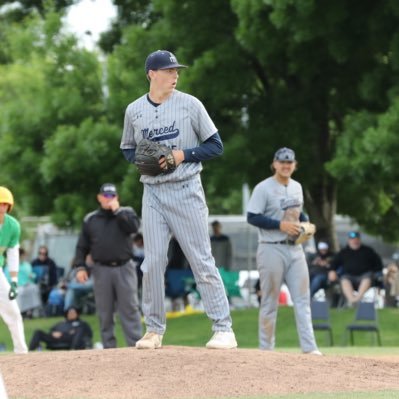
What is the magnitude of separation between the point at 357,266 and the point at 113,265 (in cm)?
981

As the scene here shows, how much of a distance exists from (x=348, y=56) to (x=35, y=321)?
996 cm

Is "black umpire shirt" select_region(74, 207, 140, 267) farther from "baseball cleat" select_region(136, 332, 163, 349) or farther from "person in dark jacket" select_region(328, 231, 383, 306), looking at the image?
"person in dark jacket" select_region(328, 231, 383, 306)

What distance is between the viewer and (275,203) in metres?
13.3

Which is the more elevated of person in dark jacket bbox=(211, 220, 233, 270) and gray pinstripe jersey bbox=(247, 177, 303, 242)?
gray pinstripe jersey bbox=(247, 177, 303, 242)

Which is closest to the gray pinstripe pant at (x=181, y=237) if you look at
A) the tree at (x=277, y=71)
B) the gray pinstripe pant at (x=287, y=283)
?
the gray pinstripe pant at (x=287, y=283)

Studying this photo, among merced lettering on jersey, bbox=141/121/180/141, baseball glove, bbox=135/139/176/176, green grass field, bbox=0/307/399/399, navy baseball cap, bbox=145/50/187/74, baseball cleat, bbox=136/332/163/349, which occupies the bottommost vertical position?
green grass field, bbox=0/307/399/399

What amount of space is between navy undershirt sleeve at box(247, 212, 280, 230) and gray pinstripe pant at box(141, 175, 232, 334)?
9.35ft

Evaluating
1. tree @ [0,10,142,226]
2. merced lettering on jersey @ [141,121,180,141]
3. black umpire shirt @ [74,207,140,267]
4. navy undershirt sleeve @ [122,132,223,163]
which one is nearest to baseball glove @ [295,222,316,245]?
black umpire shirt @ [74,207,140,267]

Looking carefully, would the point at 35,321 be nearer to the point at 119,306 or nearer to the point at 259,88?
the point at 259,88

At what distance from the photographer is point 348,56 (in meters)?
23.5

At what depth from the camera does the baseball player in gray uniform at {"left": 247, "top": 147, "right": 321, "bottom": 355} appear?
13125 millimetres

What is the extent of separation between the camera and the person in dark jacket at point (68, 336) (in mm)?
20141

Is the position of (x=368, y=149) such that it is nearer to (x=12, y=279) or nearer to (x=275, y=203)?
(x=275, y=203)

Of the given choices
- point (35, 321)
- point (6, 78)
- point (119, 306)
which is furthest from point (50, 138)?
point (6, 78)
